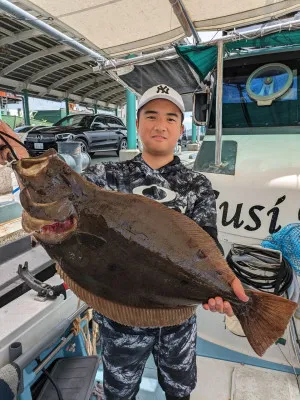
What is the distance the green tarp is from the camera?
3.43m

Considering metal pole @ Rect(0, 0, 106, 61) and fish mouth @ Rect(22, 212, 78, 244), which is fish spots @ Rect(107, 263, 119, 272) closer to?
fish mouth @ Rect(22, 212, 78, 244)

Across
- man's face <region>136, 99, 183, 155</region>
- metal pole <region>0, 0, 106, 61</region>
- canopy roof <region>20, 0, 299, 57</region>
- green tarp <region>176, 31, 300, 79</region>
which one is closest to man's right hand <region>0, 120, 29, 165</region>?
man's face <region>136, 99, 183, 155</region>

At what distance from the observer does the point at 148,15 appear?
327 cm

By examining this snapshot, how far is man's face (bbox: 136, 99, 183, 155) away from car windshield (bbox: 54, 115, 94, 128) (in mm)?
12063

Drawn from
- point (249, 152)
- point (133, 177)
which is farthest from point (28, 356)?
point (249, 152)

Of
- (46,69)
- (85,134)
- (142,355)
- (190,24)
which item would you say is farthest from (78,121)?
(142,355)

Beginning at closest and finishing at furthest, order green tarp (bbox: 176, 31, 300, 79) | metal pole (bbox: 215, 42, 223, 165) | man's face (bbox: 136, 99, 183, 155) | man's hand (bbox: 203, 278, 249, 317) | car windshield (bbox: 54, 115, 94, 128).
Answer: man's hand (bbox: 203, 278, 249, 317) → man's face (bbox: 136, 99, 183, 155) → green tarp (bbox: 176, 31, 300, 79) → metal pole (bbox: 215, 42, 223, 165) → car windshield (bbox: 54, 115, 94, 128)

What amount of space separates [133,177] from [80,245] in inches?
25.0

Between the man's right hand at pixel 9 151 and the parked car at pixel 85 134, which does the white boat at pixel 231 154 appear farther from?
the parked car at pixel 85 134

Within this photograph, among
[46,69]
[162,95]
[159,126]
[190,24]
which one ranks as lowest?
[159,126]

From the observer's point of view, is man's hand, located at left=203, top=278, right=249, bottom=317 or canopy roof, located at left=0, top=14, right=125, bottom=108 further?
canopy roof, located at left=0, top=14, right=125, bottom=108

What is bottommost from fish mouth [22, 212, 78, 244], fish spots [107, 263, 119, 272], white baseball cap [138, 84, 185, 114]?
fish spots [107, 263, 119, 272]

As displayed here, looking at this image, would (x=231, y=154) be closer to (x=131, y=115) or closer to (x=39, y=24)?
(x=39, y=24)

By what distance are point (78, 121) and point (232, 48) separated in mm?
10550
